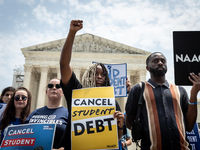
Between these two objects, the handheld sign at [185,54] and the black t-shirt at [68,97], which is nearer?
the black t-shirt at [68,97]

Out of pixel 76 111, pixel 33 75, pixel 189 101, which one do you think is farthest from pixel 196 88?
pixel 33 75

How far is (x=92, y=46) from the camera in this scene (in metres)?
A: 31.2

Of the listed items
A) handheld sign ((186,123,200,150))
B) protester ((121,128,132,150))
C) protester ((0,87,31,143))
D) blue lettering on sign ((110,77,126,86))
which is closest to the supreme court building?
blue lettering on sign ((110,77,126,86))

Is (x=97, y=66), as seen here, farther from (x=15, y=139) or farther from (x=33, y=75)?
(x=33, y=75)

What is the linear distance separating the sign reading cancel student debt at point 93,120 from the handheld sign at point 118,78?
4619mm

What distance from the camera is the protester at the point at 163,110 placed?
97.9 inches

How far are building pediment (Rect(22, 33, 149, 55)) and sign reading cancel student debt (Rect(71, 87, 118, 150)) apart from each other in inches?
1119

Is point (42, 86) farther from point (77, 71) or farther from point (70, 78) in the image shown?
point (70, 78)

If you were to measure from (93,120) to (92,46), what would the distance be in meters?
29.3

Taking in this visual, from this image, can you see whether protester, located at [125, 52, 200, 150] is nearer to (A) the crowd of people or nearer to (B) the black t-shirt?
(A) the crowd of people

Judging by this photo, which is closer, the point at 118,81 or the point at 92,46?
the point at 118,81

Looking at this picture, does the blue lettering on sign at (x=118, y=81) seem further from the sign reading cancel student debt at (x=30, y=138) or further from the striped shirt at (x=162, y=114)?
the sign reading cancel student debt at (x=30, y=138)

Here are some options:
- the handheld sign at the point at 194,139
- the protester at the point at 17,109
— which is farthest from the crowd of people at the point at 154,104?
the handheld sign at the point at 194,139

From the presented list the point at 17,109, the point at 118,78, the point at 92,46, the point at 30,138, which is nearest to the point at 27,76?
the point at 92,46
